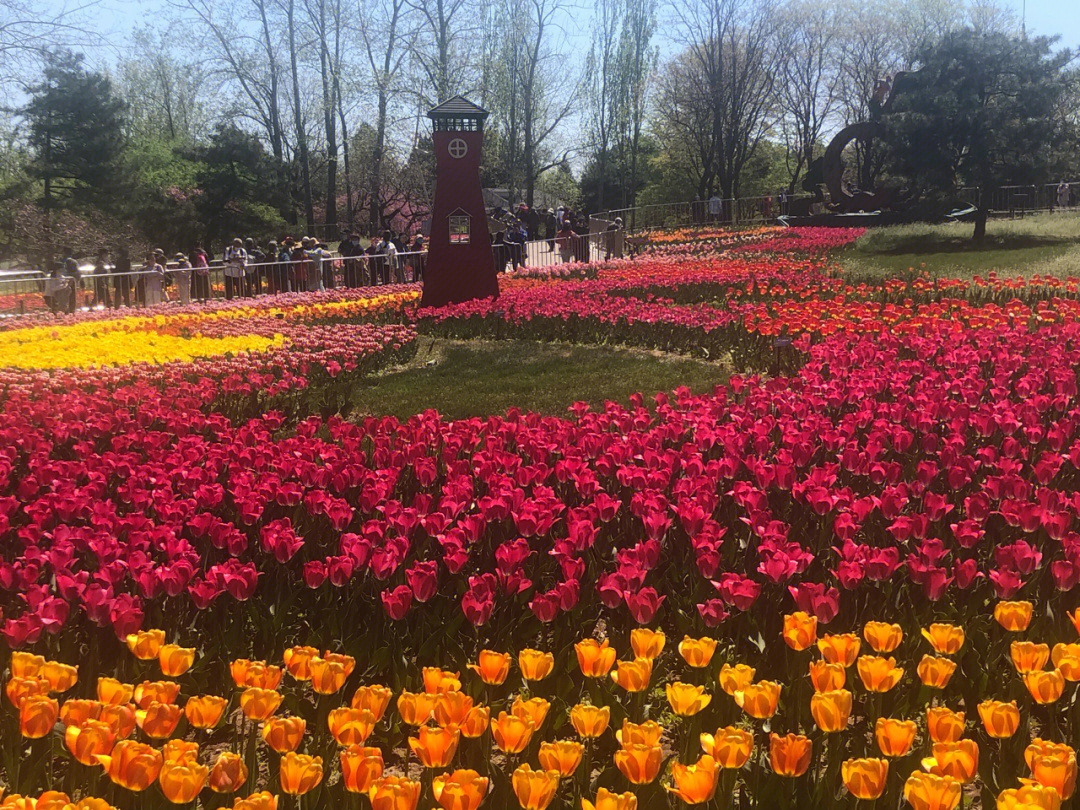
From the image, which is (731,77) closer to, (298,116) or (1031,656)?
(298,116)

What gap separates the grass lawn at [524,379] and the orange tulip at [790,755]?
578 cm

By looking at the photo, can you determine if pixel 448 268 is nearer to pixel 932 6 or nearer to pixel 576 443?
pixel 576 443

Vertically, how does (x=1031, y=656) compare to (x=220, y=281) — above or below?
below

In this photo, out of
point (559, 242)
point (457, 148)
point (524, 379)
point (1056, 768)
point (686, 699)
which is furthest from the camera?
point (559, 242)

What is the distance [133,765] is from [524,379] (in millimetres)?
7656

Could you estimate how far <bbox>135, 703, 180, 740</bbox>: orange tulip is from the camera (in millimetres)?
2201

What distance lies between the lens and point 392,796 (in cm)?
184

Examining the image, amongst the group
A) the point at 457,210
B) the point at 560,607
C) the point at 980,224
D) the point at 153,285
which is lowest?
the point at 560,607

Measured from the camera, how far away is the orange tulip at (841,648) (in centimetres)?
246

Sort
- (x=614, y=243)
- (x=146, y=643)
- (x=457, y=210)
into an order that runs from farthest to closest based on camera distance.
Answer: (x=614, y=243) < (x=457, y=210) < (x=146, y=643)

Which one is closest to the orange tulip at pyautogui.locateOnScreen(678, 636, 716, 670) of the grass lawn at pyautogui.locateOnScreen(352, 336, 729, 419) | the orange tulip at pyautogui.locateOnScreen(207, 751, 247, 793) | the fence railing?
the orange tulip at pyautogui.locateOnScreen(207, 751, 247, 793)

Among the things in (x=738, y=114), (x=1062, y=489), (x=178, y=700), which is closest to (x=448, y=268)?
(x=1062, y=489)

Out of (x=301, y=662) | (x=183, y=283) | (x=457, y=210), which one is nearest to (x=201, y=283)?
(x=183, y=283)

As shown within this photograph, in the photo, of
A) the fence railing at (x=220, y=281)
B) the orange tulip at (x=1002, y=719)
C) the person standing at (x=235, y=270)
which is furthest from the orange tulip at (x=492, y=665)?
the person standing at (x=235, y=270)
